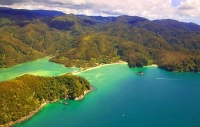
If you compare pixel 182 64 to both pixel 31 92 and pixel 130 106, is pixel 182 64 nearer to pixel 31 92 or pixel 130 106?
pixel 130 106

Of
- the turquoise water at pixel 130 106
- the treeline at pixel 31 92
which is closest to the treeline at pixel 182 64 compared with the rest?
the turquoise water at pixel 130 106

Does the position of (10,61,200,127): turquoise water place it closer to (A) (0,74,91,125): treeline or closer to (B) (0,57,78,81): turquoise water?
(A) (0,74,91,125): treeline

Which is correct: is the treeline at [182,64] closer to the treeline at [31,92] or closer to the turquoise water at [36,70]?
the turquoise water at [36,70]

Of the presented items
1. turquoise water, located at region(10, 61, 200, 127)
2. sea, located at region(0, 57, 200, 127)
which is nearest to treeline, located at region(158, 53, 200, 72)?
sea, located at region(0, 57, 200, 127)

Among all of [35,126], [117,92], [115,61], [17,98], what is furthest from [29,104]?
[115,61]

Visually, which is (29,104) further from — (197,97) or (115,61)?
(115,61)
